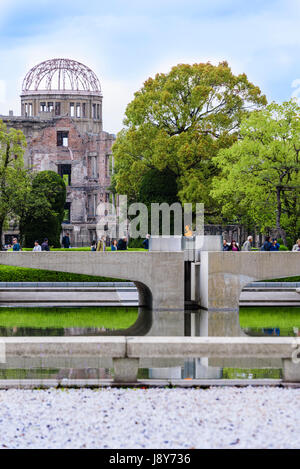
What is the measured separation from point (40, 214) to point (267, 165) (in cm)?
1468

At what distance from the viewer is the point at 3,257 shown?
20438mm

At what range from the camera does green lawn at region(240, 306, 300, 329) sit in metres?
16.8

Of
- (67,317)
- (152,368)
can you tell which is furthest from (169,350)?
(67,317)

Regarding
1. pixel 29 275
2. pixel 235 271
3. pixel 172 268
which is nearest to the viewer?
pixel 235 271

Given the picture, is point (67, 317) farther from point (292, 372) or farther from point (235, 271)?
point (292, 372)

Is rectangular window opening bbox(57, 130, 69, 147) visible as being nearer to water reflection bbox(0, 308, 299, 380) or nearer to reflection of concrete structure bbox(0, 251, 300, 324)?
reflection of concrete structure bbox(0, 251, 300, 324)

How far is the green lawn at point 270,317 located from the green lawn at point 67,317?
3153mm

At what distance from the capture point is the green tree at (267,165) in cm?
3494

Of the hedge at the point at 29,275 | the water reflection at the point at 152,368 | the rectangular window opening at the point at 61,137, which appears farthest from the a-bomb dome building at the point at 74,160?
the water reflection at the point at 152,368

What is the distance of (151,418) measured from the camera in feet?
22.7

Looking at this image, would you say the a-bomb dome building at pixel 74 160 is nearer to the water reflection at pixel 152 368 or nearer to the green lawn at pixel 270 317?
the green lawn at pixel 270 317

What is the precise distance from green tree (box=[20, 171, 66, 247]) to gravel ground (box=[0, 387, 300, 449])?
3256 cm
